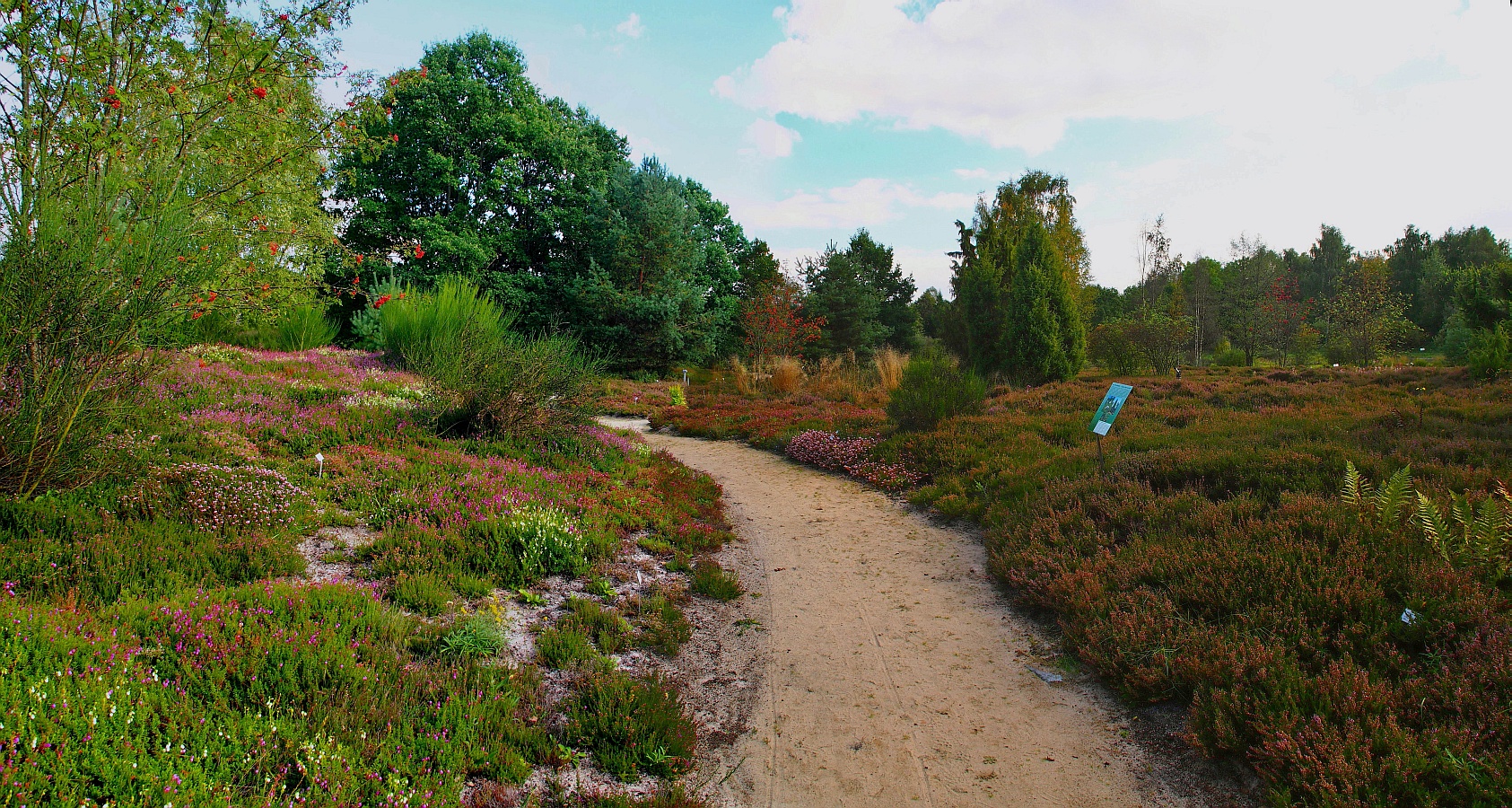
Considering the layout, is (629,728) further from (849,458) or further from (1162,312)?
(1162,312)

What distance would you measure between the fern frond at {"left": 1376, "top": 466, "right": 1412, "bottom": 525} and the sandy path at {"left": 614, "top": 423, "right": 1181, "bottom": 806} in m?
2.64

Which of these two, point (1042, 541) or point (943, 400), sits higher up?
point (943, 400)

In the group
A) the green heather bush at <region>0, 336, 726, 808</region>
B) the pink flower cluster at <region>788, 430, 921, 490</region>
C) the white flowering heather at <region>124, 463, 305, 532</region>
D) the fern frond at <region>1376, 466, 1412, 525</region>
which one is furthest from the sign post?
the white flowering heather at <region>124, 463, 305, 532</region>

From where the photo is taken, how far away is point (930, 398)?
10.9 m

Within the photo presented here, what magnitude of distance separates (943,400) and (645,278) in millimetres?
16898

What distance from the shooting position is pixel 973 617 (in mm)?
4965

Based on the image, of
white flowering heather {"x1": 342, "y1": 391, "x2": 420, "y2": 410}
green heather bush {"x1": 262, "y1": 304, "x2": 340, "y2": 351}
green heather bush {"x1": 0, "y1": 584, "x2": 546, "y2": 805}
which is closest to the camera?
green heather bush {"x1": 0, "y1": 584, "x2": 546, "y2": 805}

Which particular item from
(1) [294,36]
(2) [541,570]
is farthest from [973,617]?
(1) [294,36]

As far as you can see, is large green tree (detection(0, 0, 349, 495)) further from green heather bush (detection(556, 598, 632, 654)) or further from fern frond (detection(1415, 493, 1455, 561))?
fern frond (detection(1415, 493, 1455, 561))

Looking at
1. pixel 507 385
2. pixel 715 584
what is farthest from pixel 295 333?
pixel 715 584

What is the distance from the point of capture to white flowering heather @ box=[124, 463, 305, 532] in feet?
13.6

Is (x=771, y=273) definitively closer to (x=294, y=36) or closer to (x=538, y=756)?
(x=294, y=36)

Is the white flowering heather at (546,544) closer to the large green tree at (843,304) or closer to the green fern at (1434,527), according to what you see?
the green fern at (1434,527)

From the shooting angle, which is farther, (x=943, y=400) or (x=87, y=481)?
(x=943, y=400)
